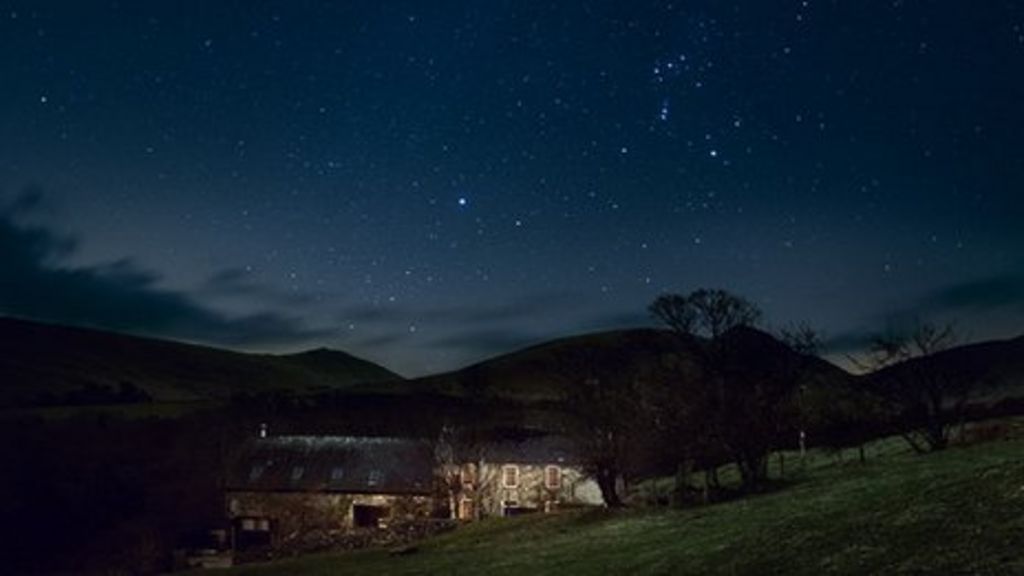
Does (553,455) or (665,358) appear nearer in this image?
(665,358)

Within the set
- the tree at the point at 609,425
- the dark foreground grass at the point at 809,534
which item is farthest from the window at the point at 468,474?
the dark foreground grass at the point at 809,534

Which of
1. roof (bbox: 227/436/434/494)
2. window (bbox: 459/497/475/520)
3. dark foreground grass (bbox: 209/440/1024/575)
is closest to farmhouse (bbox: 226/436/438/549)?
roof (bbox: 227/436/434/494)

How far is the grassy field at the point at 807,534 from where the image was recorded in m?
26.9

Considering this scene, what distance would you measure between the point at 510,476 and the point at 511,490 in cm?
165

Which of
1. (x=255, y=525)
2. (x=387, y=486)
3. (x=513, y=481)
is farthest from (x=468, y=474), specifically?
(x=255, y=525)

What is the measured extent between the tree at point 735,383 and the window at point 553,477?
25965 mm

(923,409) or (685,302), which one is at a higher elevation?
(685,302)

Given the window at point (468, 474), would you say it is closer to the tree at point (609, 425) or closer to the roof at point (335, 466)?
the roof at point (335, 466)

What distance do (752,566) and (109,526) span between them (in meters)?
114

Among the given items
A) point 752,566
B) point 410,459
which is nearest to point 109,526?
point 410,459

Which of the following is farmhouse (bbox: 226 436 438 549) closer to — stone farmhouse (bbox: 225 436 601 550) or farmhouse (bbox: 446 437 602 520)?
stone farmhouse (bbox: 225 436 601 550)

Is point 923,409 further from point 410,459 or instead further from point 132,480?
point 132,480

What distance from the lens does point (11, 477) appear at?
13362cm

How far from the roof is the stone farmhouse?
125 millimetres
